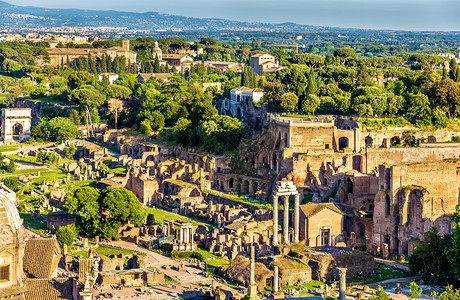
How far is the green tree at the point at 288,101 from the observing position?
79.8 m

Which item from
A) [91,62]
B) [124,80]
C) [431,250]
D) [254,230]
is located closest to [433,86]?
[254,230]

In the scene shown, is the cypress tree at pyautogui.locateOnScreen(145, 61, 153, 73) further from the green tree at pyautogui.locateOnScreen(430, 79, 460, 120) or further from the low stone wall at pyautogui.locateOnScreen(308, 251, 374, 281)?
the low stone wall at pyautogui.locateOnScreen(308, 251, 374, 281)

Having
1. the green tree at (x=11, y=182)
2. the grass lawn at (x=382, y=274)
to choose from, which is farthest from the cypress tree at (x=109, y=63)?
the grass lawn at (x=382, y=274)

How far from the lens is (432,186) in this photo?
56.6m

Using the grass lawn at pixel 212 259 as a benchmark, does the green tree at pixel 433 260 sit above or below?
above

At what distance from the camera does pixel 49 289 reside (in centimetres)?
3634

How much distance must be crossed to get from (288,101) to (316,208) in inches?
1000

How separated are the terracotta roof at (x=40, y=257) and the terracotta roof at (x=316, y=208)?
60.7 ft

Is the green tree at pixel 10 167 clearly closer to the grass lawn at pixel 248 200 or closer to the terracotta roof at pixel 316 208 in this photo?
the grass lawn at pixel 248 200

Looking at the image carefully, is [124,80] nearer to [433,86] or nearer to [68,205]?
[433,86]

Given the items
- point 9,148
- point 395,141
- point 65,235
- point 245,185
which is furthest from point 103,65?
point 65,235

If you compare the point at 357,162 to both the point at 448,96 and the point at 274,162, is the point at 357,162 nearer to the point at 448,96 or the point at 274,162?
the point at 274,162

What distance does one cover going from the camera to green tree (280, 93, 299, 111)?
7975cm

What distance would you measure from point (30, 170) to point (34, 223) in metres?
21.7
